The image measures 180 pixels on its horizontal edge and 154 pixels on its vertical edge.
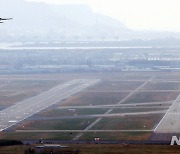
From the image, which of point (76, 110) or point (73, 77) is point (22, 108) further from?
point (73, 77)

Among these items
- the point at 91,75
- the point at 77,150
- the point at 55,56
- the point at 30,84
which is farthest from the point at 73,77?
the point at 77,150

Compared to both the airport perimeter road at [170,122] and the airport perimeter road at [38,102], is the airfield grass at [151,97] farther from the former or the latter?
the airport perimeter road at [38,102]

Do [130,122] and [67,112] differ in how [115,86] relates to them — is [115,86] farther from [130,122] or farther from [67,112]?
[130,122]

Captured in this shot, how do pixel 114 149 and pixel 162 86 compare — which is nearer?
pixel 114 149

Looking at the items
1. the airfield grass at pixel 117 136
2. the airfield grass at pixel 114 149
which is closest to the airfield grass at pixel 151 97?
the airfield grass at pixel 117 136

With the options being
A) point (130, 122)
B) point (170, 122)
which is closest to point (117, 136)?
point (130, 122)

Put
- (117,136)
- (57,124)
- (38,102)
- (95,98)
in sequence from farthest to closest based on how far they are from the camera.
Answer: (95,98)
(38,102)
(57,124)
(117,136)

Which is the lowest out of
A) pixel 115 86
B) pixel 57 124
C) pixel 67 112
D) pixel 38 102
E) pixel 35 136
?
pixel 35 136

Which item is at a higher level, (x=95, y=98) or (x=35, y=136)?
(x=95, y=98)
